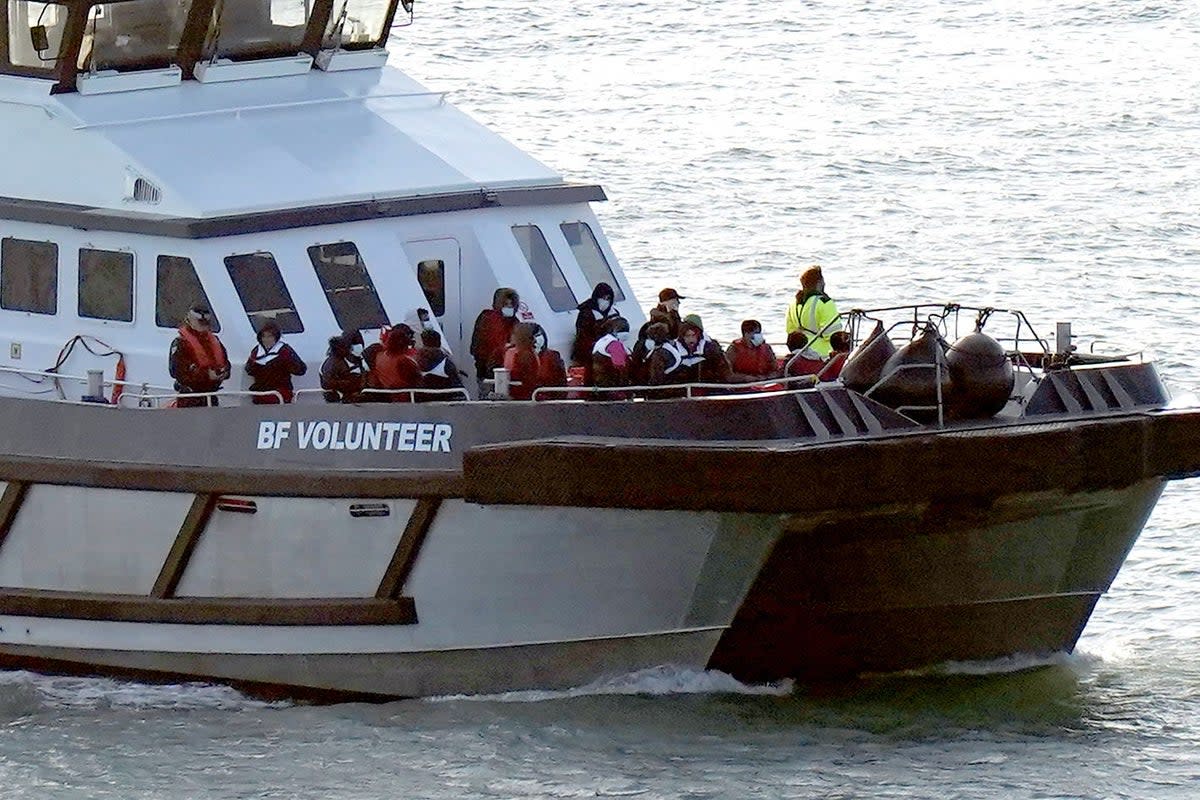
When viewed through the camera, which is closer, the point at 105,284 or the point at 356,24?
the point at 105,284

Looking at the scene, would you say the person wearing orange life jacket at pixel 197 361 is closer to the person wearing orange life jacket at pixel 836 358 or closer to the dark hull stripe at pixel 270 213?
the dark hull stripe at pixel 270 213

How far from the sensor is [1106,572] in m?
13.1

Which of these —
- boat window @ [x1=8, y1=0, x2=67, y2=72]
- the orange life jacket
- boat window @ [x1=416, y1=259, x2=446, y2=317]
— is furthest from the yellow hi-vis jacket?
boat window @ [x1=8, y1=0, x2=67, y2=72]

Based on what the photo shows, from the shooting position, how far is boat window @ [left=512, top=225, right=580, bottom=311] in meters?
14.1

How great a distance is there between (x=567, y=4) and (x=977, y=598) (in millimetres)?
27747

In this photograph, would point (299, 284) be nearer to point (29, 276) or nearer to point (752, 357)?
point (29, 276)

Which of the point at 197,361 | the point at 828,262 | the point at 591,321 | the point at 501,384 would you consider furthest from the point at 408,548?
the point at 828,262

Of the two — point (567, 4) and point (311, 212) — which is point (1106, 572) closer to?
point (311, 212)

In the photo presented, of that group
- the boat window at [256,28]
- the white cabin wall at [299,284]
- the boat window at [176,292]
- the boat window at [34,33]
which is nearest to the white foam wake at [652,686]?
the white cabin wall at [299,284]

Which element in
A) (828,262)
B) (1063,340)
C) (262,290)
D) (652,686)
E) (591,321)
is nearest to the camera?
(652,686)

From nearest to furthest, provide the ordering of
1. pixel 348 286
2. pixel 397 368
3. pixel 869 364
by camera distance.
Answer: pixel 869 364 → pixel 397 368 → pixel 348 286

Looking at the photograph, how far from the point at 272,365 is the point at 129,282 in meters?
1.10

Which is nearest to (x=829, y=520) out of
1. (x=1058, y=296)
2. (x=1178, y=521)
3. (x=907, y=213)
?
(x=1178, y=521)

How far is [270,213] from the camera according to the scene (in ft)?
43.3
